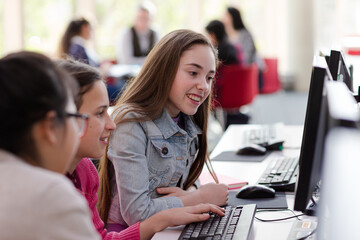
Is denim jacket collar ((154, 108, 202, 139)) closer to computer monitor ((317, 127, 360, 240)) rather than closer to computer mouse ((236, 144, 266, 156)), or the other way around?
computer mouse ((236, 144, 266, 156))

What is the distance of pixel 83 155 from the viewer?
1.46m

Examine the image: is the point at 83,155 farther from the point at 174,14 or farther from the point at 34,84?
the point at 174,14

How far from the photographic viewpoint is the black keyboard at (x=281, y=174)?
1967mm

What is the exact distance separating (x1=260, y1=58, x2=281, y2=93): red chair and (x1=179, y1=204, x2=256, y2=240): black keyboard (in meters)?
5.48

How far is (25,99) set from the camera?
35.3 inches

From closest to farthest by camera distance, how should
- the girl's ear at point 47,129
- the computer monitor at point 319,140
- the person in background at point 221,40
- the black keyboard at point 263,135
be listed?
the girl's ear at point 47,129 → the computer monitor at point 319,140 → the black keyboard at point 263,135 → the person in background at point 221,40

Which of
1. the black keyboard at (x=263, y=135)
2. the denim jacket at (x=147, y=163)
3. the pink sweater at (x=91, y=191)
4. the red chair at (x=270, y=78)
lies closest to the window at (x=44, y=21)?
the red chair at (x=270, y=78)

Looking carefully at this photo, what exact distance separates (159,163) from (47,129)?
95 cm

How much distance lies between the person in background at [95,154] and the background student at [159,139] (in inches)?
4.7

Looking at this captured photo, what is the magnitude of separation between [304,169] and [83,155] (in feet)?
1.87

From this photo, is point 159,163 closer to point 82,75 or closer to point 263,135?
point 82,75

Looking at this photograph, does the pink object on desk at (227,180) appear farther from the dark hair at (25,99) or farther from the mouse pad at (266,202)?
the dark hair at (25,99)

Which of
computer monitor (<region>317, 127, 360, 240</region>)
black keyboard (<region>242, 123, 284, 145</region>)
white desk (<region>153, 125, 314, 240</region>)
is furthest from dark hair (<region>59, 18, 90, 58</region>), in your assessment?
computer monitor (<region>317, 127, 360, 240</region>)

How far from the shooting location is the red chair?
279 inches
